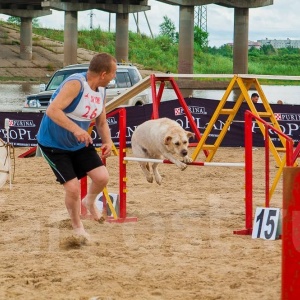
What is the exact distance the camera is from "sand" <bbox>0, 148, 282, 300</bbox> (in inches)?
284

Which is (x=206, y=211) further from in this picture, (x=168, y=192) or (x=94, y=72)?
(x=94, y=72)

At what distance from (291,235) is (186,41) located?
182ft

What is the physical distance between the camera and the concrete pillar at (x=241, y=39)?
6328 centimetres

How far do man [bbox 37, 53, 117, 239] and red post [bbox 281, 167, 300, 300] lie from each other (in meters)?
3.05

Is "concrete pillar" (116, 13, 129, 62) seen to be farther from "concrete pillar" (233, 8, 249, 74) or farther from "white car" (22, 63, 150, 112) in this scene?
"white car" (22, 63, 150, 112)

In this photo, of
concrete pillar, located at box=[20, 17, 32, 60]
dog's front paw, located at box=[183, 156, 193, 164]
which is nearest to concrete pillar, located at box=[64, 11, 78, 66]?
concrete pillar, located at box=[20, 17, 32, 60]

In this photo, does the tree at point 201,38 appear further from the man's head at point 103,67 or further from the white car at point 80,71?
the man's head at point 103,67

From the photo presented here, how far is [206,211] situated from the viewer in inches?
458

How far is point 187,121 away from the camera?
2030 centimetres

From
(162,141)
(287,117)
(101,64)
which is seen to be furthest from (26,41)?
(101,64)

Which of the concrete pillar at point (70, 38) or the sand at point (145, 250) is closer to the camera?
the sand at point (145, 250)

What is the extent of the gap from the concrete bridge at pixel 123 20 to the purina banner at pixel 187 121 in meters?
39.3

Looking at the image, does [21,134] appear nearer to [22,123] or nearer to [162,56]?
[22,123]

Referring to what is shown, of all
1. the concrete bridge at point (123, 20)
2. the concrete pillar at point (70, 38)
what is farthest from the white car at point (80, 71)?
the concrete pillar at point (70, 38)
